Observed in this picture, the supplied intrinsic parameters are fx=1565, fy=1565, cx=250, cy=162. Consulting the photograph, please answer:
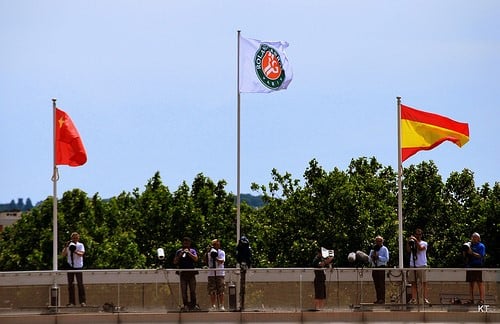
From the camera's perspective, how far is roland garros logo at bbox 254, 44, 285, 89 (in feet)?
164

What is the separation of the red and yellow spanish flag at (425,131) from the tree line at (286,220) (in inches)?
1592

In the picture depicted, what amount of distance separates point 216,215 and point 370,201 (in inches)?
613

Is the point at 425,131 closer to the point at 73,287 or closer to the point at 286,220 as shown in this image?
the point at 73,287

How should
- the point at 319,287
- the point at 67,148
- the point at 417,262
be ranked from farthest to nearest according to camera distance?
the point at 67,148
the point at 417,262
the point at 319,287

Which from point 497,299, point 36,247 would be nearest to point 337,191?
point 36,247

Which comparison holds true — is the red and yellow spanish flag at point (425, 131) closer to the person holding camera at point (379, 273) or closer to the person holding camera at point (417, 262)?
the person holding camera at point (417, 262)

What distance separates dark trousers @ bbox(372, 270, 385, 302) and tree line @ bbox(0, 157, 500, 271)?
149 feet

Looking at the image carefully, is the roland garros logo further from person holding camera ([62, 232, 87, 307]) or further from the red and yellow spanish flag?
person holding camera ([62, 232, 87, 307])

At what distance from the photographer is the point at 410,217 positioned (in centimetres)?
10181

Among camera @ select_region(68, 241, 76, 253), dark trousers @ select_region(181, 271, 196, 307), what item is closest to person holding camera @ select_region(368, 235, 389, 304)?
dark trousers @ select_region(181, 271, 196, 307)

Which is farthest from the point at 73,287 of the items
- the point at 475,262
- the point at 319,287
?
the point at 475,262

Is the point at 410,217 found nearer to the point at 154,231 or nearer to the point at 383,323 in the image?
the point at 154,231

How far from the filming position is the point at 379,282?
144ft

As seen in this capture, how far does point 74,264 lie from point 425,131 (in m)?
12.3
